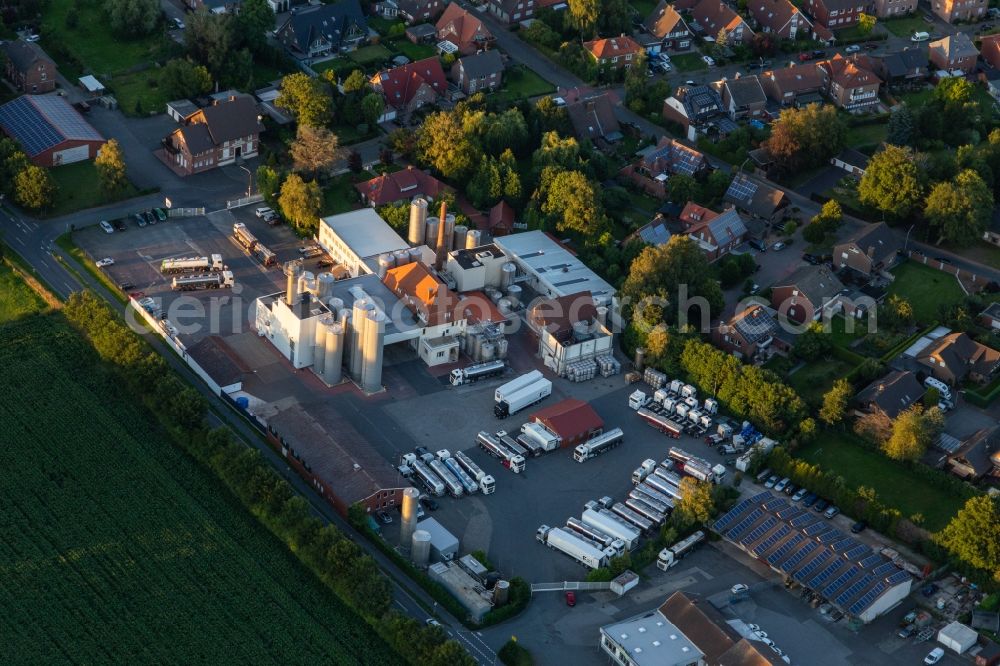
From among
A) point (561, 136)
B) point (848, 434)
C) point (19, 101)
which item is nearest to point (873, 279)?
point (848, 434)

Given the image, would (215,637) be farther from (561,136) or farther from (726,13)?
(726,13)

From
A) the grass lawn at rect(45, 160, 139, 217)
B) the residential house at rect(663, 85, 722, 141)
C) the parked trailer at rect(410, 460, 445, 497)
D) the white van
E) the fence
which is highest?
the residential house at rect(663, 85, 722, 141)

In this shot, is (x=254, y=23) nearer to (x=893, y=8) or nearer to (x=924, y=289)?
(x=924, y=289)

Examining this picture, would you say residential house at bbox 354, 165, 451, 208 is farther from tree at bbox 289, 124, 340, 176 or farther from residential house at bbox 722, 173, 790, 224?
residential house at bbox 722, 173, 790, 224

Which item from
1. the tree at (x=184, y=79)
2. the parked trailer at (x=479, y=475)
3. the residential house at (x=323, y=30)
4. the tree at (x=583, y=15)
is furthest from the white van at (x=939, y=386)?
the tree at (x=184, y=79)

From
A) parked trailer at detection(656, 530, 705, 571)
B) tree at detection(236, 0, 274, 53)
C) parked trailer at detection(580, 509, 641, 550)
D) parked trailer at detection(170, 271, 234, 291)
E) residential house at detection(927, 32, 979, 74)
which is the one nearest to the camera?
parked trailer at detection(656, 530, 705, 571)

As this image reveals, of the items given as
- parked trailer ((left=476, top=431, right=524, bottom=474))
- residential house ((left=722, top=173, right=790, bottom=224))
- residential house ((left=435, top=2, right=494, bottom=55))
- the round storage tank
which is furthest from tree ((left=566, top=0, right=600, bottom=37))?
the round storage tank

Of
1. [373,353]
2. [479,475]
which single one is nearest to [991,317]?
[479,475]
